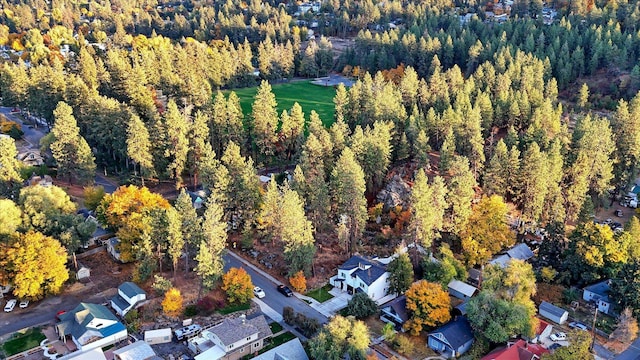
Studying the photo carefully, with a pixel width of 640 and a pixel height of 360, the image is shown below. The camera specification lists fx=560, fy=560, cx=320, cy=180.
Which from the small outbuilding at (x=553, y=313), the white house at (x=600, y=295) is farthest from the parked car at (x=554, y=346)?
the white house at (x=600, y=295)

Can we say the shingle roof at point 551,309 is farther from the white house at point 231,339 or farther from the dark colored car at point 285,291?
the white house at point 231,339

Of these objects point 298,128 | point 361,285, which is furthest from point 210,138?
point 361,285

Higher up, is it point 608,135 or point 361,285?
point 608,135

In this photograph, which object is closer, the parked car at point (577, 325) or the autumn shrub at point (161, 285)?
the parked car at point (577, 325)

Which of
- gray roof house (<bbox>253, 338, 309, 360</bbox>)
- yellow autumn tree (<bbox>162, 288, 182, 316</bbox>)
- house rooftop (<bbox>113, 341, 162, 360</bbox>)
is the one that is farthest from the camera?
yellow autumn tree (<bbox>162, 288, 182, 316</bbox>)

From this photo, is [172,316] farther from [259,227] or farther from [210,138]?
[210,138]

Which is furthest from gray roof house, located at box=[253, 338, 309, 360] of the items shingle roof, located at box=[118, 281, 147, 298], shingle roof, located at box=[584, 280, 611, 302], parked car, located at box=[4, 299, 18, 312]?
shingle roof, located at box=[584, 280, 611, 302]

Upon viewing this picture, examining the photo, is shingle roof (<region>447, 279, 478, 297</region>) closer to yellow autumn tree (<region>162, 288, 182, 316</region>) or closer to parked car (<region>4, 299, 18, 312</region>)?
yellow autumn tree (<region>162, 288, 182, 316</region>)
